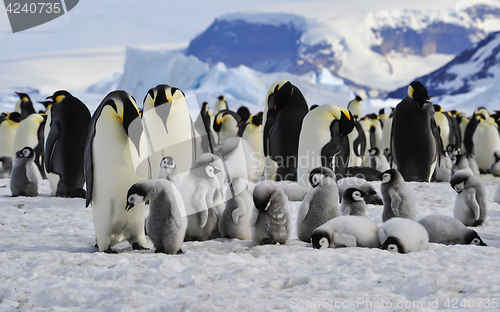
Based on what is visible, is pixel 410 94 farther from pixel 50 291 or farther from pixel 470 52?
pixel 470 52

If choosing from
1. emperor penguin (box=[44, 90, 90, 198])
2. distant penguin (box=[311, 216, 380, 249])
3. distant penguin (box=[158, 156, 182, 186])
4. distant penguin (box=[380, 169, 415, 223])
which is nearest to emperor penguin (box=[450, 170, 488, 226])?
distant penguin (box=[380, 169, 415, 223])

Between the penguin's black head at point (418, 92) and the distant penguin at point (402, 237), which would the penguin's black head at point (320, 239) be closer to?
the distant penguin at point (402, 237)

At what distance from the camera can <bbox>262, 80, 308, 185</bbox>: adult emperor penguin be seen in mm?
7285

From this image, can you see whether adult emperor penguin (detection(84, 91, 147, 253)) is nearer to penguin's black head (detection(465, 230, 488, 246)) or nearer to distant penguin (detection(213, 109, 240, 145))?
penguin's black head (detection(465, 230, 488, 246))

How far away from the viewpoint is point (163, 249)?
3.15 meters

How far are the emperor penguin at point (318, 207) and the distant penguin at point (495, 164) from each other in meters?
7.18

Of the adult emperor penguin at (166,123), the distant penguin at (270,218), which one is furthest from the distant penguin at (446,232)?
the adult emperor penguin at (166,123)

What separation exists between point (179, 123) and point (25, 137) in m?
4.72

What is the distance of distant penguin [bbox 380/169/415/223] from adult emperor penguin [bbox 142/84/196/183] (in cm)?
208

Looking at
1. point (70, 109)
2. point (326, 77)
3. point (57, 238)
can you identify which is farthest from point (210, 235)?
point (326, 77)

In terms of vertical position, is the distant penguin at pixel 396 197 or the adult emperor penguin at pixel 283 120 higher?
the adult emperor penguin at pixel 283 120

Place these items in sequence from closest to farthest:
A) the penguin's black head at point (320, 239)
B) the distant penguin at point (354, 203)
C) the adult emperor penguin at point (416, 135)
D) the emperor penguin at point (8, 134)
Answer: the penguin's black head at point (320, 239) → the distant penguin at point (354, 203) → the adult emperor penguin at point (416, 135) → the emperor penguin at point (8, 134)

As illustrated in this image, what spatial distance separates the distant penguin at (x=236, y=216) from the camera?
3818 mm

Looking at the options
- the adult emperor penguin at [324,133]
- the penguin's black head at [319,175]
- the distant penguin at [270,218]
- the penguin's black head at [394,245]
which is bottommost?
the penguin's black head at [394,245]
